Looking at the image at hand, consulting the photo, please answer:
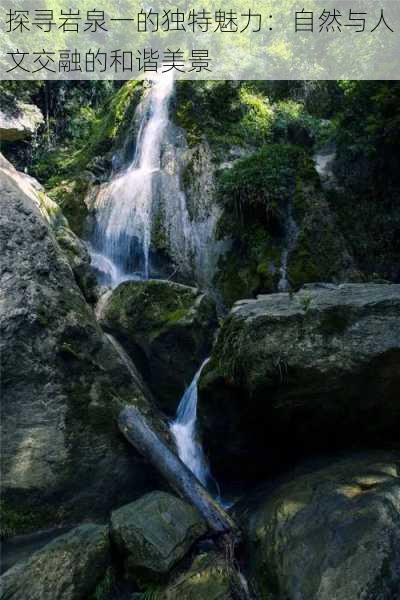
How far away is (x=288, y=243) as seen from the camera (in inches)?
331

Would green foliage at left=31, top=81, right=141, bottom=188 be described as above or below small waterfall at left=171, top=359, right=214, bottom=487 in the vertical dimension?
above

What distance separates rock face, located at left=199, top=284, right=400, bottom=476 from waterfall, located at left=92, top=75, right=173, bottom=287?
5.02 meters

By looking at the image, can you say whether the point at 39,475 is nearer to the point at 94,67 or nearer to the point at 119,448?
the point at 119,448

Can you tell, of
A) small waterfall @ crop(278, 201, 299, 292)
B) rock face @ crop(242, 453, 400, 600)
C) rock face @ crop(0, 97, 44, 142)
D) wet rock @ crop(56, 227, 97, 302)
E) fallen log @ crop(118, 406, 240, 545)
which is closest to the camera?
rock face @ crop(242, 453, 400, 600)

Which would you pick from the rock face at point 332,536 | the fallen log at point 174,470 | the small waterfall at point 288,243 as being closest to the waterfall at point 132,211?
the small waterfall at point 288,243

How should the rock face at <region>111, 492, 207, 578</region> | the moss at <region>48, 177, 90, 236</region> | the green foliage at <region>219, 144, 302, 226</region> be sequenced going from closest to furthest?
the rock face at <region>111, 492, 207, 578</region>, the green foliage at <region>219, 144, 302, 226</region>, the moss at <region>48, 177, 90, 236</region>

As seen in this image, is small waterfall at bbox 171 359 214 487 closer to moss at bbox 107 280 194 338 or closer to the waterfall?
moss at bbox 107 280 194 338

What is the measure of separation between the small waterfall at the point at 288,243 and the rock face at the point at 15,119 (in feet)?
27.5

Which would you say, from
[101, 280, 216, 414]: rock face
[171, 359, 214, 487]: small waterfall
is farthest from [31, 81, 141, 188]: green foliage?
[171, 359, 214, 487]: small waterfall

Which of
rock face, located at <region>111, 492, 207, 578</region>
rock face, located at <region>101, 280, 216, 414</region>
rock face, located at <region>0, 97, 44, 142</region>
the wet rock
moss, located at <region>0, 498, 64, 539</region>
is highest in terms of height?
rock face, located at <region>0, 97, 44, 142</region>

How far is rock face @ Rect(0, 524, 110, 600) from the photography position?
322cm

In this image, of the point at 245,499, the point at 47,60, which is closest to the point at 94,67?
the point at 47,60

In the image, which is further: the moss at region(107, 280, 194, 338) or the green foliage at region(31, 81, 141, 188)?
the green foliage at region(31, 81, 141, 188)

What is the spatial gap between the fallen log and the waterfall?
4.91 m
